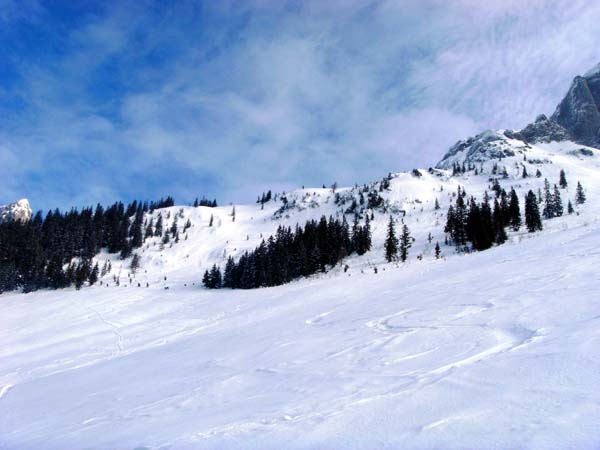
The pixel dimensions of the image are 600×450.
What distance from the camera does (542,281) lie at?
11875 mm

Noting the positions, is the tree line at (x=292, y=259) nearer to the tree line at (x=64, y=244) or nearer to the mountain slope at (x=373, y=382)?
the tree line at (x=64, y=244)

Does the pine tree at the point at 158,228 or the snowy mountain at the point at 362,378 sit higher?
the pine tree at the point at 158,228

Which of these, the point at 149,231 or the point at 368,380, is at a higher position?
the point at 149,231

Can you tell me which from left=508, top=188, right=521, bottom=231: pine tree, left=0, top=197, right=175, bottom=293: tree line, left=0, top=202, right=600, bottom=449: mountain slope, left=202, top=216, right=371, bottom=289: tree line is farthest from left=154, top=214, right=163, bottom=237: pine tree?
left=0, top=202, right=600, bottom=449: mountain slope

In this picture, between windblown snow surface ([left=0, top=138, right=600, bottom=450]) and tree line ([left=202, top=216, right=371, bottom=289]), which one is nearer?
windblown snow surface ([left=0, top=138, right=600, bottom=450])

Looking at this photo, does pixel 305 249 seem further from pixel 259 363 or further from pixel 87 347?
pixel 259 363

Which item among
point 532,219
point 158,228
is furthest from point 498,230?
point 158,228

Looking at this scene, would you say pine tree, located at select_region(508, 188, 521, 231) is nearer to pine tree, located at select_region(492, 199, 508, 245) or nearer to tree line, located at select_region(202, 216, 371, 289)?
pine tree, located at select_region(492, 199, 508, 245)

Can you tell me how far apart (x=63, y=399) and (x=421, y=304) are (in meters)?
11.4

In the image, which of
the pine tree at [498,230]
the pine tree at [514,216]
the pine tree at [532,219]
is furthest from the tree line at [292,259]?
the pine tree at [532,219]

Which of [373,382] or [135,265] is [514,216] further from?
[135,265]

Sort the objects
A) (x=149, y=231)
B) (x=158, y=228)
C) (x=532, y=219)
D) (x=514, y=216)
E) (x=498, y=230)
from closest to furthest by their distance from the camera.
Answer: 1. (x=498, y=230)
2. (x=532, y=219)
3. (x=514, y=216)
4. (x=149, y=231)
5. (x=158, y=228)

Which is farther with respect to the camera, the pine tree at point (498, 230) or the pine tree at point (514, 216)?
the pine tree at point (514, 216)

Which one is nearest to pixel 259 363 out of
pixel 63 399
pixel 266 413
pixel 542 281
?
pixel 266 413
